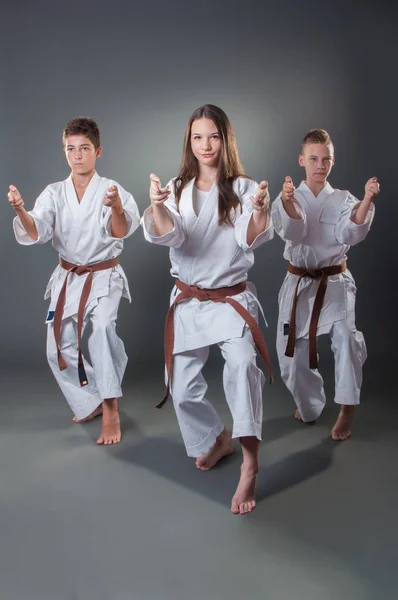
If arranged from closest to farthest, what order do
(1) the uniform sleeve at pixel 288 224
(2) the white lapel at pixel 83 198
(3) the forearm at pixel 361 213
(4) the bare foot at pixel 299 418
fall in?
(3) the forearm at pixel 361 213 → (1) the uniform sleeve at pixel 288 224 → (2) the white lapel at pixel 83 198 → (4) the bare foot at pixel 299 418

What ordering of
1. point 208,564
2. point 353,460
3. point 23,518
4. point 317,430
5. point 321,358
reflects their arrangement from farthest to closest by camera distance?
point 321,358, point 317,430, point 353,460, point 23,518, point 208,564

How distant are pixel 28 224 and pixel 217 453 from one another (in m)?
1.38

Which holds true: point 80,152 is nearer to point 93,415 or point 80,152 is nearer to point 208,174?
point 208,174

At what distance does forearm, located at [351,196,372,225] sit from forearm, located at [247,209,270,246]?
64 cm

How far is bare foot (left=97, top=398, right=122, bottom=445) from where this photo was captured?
3.51m

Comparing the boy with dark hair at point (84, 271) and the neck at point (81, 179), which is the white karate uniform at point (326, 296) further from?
the neck at point (81, 179)

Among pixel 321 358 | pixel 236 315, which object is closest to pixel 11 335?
pixel 321 358

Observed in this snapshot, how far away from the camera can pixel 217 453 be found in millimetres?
3277

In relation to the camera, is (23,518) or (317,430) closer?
(23,518)

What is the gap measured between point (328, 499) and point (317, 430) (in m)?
0.75

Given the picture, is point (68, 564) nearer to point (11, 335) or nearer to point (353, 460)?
point (353, 460)

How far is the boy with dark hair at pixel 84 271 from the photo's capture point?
3.51 m

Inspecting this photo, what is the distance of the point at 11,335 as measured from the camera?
4.92m

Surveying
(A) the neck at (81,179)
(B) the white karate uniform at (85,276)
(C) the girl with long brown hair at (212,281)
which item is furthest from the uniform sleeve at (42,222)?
(C) the girl with long brown hair at (212,281)
